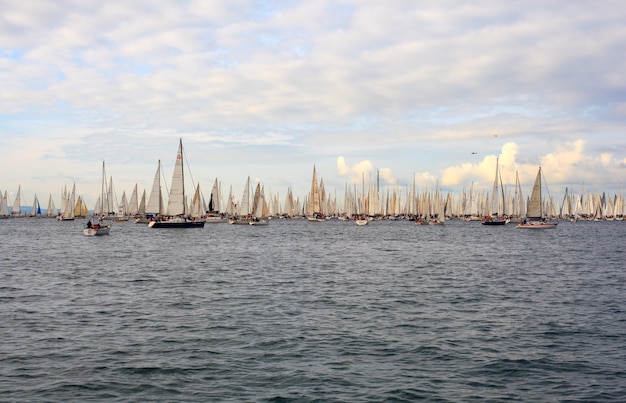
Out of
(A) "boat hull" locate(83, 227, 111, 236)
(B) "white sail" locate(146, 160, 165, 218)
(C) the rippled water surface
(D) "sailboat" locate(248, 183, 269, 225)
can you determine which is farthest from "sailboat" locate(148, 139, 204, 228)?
(C) the rippled water surface

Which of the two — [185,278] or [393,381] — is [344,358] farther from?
[185,278]

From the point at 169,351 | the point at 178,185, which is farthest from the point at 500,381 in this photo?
the point at 178,185

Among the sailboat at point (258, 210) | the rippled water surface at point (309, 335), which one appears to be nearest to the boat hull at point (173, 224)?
the sailboat at point (258, 210)

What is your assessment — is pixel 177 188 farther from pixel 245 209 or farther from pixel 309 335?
pixel 309 335

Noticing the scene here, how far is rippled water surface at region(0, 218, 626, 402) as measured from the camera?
1789cm

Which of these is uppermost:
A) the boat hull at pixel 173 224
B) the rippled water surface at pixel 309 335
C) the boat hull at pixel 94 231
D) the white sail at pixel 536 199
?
the white sail at pixel 536 199

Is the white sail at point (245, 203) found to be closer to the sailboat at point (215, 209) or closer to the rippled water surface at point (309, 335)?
the sailboat at point (215, 209)

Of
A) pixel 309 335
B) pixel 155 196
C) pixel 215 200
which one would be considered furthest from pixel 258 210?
pixel 309 335

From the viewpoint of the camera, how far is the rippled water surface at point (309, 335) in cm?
1789

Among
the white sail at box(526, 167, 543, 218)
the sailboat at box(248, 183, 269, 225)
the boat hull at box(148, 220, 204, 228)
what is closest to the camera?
the boat hull at box(148, 220, 204, 228)

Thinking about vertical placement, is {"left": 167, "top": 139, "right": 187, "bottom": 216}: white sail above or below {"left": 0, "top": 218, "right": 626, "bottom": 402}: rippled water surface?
above

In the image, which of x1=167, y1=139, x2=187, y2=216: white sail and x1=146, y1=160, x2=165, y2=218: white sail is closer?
x1=167, y1=139, x2=187, y2=216: white sail

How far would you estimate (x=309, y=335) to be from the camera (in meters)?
24.6

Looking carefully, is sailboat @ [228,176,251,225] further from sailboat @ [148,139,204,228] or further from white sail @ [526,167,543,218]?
white sail @ [526,167,543,218]
